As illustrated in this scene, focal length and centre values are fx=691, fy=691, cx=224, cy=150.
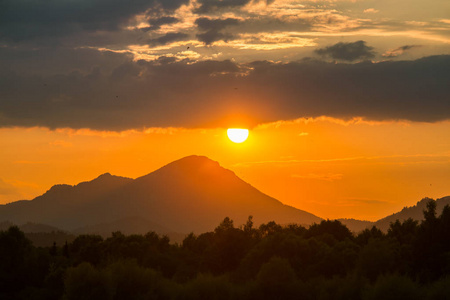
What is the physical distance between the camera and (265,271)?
104125 millimetres

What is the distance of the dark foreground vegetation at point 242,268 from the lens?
97750mm

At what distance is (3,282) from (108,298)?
28.6 meters

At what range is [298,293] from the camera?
334 feet

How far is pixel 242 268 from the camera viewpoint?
126438 mm

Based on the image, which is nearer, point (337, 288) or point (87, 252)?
point (337, 288)

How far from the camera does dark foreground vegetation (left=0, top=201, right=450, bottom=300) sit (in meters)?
97.8

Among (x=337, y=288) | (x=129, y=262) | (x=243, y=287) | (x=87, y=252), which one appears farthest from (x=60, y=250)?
(x=337, y=288)

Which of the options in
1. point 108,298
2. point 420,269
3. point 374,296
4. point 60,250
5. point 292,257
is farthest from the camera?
point 60,250

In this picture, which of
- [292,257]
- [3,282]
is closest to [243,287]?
[292,257]

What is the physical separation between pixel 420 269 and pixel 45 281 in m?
61.8

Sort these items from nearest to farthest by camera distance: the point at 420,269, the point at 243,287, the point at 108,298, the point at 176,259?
the point at 108,298, the point at 243,287, the point at 420,269, the point at 176,259

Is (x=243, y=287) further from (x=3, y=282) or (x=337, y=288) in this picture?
(x=3, y=282)

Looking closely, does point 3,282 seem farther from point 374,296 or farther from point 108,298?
point 374,296

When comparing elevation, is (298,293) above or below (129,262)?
below
